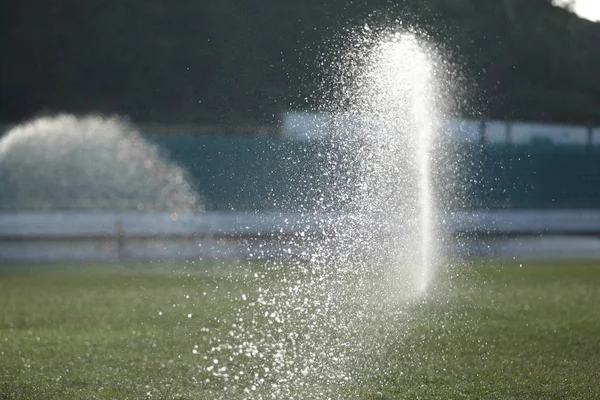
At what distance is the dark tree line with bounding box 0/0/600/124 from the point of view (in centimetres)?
2416

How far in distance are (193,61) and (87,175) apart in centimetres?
459

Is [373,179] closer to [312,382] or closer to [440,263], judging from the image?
[440,263]

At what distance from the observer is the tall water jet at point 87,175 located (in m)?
21.5

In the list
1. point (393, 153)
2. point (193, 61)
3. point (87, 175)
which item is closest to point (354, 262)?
point (393, 153)

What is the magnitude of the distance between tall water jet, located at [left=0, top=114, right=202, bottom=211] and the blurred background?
4.9 inches

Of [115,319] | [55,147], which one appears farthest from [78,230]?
[115,319]

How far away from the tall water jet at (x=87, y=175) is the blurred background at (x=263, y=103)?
12 cm

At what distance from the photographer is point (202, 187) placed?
23875 millimetres

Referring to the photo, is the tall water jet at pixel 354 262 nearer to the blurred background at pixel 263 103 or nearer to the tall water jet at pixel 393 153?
the tall water jet at pixel 393 153

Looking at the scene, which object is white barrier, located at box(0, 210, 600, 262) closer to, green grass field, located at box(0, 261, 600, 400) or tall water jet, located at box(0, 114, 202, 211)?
tall water jet, located at box(0, 114, 202, 211)

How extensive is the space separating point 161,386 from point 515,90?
69.5ft

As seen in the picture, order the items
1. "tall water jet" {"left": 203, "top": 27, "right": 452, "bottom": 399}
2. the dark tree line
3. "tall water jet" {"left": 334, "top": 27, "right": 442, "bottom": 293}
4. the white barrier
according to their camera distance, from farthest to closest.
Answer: the dark tree line < the white barrier < "tall water jet" {"left": 334, "top": 27, "right": 442, "bottom": 293} < "tall water jet" {"left": 203, "top": 27, "right": 452, "bottom": 399}

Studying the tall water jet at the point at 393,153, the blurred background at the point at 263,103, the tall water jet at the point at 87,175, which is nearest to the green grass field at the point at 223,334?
the tall water jet at the point at 393,153

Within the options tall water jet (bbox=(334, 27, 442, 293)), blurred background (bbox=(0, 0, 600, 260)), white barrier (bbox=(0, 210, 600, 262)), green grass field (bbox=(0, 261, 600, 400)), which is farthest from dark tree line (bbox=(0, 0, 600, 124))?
green grass field (bbox=(0, 261, 600, 400))
